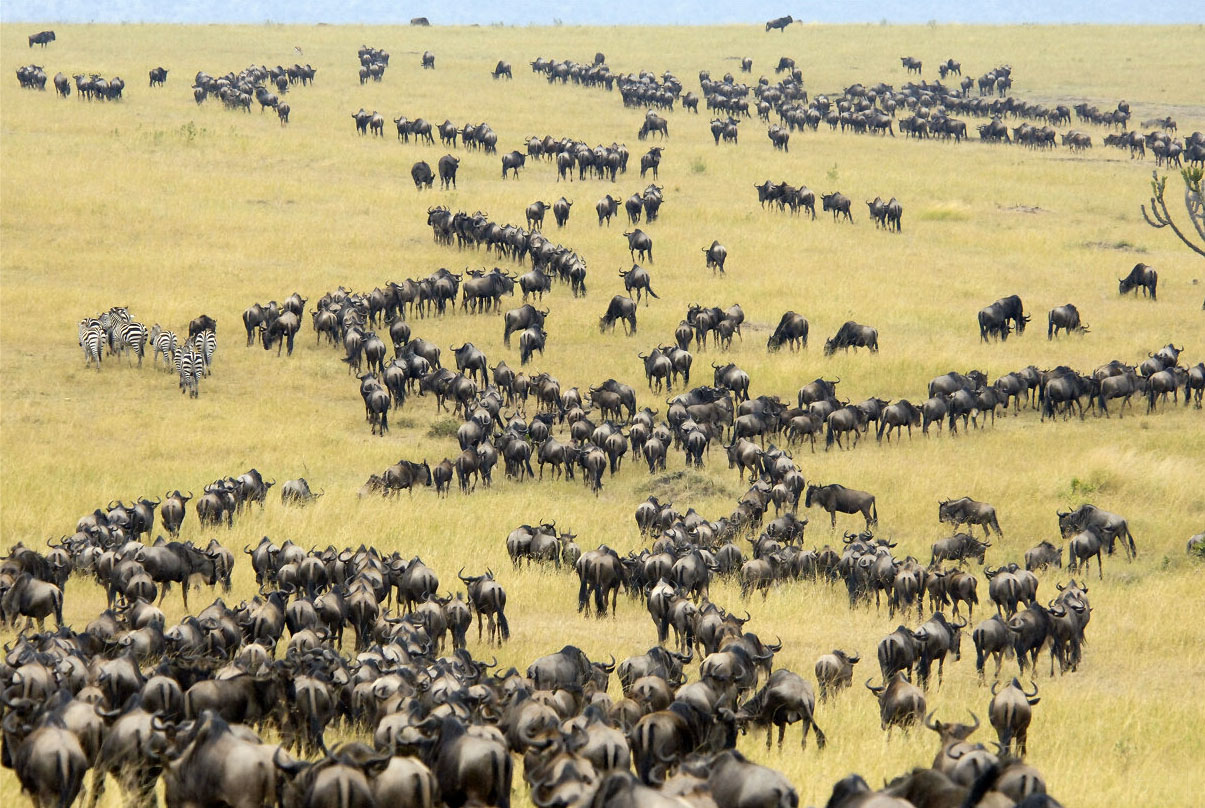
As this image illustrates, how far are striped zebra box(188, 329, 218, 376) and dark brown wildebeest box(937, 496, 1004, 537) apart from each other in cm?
1939

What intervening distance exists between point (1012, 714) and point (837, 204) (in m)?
40.9

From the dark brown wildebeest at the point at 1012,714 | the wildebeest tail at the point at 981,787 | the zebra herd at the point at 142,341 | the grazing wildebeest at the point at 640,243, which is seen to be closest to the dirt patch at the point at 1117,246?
the grazing wildebeest at the point at 640,243

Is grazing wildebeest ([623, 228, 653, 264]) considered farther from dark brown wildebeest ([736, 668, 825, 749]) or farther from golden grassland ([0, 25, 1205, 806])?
dark brown wildebeest ([736, 668, 825, 749])

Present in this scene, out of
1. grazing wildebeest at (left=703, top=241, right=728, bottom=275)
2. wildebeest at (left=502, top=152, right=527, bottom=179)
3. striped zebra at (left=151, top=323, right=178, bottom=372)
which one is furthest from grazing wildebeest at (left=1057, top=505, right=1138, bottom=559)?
wildebeest at (left=502, top=152, right=527, bottom=179)

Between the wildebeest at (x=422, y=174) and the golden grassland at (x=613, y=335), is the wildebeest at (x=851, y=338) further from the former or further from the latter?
the wildebeest at (x=422, y=174)

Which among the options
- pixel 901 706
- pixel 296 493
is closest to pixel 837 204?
pixel 296 493

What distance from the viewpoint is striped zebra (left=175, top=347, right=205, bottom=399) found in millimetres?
31125

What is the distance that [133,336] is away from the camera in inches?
1305

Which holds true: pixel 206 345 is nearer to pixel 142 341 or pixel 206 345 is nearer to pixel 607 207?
pixel 142 341

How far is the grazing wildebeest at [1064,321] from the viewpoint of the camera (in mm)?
36250

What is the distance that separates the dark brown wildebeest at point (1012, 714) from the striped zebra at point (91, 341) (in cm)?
2613

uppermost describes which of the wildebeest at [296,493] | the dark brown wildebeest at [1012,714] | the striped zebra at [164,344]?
the dark brown wildebeest at [1012,714]

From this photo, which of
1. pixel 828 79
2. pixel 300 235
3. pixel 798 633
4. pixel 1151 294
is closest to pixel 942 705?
pixel 798 633

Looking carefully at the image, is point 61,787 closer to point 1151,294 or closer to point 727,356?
point 727,356
